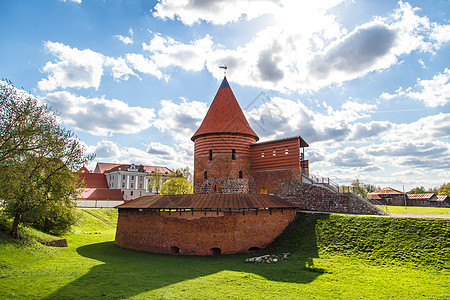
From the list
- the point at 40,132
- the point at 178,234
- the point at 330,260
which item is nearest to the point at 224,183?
the point at 178,234

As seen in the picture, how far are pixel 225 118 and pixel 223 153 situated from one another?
3004 mm

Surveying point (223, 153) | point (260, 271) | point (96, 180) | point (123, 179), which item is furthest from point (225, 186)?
point (96, 180)

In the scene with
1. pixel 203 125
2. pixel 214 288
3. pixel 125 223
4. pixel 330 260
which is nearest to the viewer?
pixel 214 288

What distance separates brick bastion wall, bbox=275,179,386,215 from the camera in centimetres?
1645

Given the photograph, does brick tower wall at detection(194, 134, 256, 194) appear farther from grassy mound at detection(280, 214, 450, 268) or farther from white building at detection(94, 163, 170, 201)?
white building at detection(94, 163, 170, 201)

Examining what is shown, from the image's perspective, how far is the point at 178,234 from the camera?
47.8ft

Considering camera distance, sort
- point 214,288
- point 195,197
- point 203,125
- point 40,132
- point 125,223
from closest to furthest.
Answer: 1. point 214,288
2. point 40,132
3. point 195,197
4. point 125,223
5. point 203,125

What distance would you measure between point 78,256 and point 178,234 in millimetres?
4833

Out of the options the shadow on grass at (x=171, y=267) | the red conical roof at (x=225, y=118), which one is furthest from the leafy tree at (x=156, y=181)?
the shadow on grass at (x=171, y=267)

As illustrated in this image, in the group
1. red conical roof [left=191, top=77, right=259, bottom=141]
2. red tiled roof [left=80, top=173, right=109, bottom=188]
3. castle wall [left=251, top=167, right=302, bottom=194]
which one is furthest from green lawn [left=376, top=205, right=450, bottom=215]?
red tiled roof [left=80, top=173, right=109, bottom=188]

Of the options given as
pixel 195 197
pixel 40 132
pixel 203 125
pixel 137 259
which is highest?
pixel 203 125

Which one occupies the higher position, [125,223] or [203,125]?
[203,125]

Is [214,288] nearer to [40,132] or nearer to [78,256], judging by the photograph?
[78,256]

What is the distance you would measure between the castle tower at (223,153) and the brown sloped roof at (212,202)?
14.9ft
